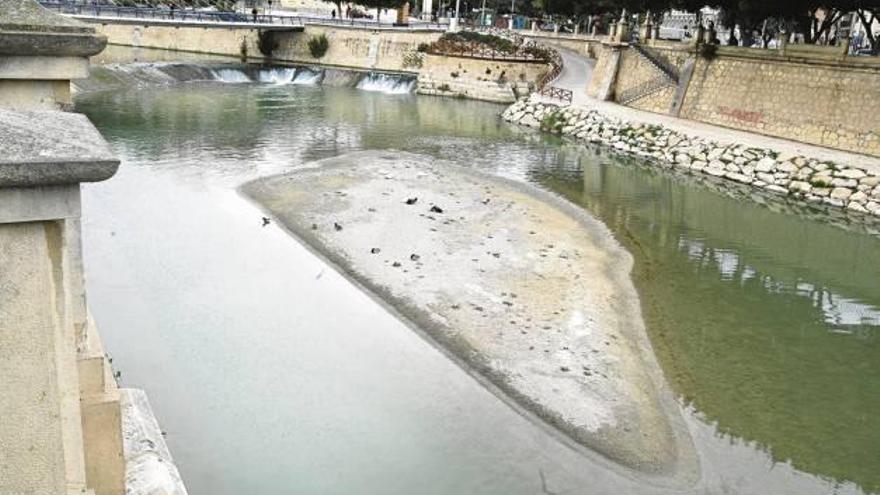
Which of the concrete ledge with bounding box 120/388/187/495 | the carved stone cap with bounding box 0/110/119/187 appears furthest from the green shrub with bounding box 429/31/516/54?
the carved stone cap with bounding box 0/110/119/187

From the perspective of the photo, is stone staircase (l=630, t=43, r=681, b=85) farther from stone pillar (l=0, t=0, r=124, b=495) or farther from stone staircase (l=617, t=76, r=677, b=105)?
stone pillar (l=0, t=0, r=124, b=495)

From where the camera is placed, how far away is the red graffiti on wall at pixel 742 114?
29.1m

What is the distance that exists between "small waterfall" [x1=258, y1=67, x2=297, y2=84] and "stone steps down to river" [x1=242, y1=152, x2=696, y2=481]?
27803 millimetres

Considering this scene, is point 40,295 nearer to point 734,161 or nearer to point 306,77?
point 734,161

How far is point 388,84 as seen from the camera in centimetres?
4784

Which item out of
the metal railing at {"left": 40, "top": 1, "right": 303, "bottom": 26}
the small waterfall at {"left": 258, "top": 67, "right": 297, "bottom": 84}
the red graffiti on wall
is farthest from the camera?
the small waterfall at {"left": 258, "top": 67, "right": 297, "bottom": 84}

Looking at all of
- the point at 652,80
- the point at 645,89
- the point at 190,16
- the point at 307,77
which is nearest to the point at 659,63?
the point at 652,80

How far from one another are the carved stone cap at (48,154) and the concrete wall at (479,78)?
40592 mm

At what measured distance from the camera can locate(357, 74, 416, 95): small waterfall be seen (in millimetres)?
47062

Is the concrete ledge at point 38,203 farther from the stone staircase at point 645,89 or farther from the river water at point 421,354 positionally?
the stone staircase at point 645,89

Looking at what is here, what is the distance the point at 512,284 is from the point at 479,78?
1238 inches

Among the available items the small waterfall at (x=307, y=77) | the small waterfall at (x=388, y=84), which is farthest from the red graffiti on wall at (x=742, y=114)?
the small waterfall at (x=307, y=77)

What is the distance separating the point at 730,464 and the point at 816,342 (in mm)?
4600

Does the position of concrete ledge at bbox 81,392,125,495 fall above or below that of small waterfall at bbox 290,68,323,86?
above
